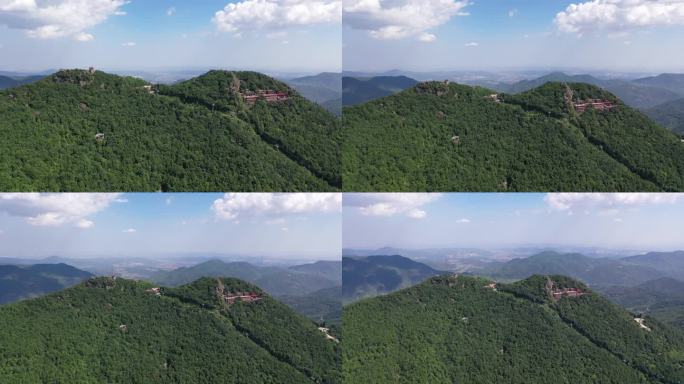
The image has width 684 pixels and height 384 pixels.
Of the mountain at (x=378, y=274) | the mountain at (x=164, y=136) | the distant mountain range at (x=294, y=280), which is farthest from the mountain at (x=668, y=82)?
the distant mountain range at (x=294, y=280)

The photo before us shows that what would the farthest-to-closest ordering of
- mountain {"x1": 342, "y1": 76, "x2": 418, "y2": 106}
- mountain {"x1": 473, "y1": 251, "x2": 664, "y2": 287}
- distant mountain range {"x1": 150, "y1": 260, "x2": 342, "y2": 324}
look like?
mountain {"x1": 473, "y1": 251, "x2": 664, "y2": 287} → distant mountain range {"x1": 150, "y1": 260, "x2": 342, "y2": 324} → mountain {"x1": 342, "y1": 76, "x2": 418, "y2": 106}

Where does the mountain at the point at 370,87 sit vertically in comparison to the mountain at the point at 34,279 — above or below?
above

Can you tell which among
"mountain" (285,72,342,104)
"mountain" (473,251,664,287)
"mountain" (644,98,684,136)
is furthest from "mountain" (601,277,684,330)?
"mountain" (285,72,342,104)

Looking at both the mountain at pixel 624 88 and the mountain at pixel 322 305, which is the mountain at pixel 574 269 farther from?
the mountain at pixel 624 88

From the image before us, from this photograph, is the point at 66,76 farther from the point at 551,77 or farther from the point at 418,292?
the point at 551,77

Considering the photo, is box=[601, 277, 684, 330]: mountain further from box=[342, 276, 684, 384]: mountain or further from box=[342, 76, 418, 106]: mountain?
box=[342, 76, 418, 106]: mountain

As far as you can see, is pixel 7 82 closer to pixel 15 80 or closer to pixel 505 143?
pixel 15 80
